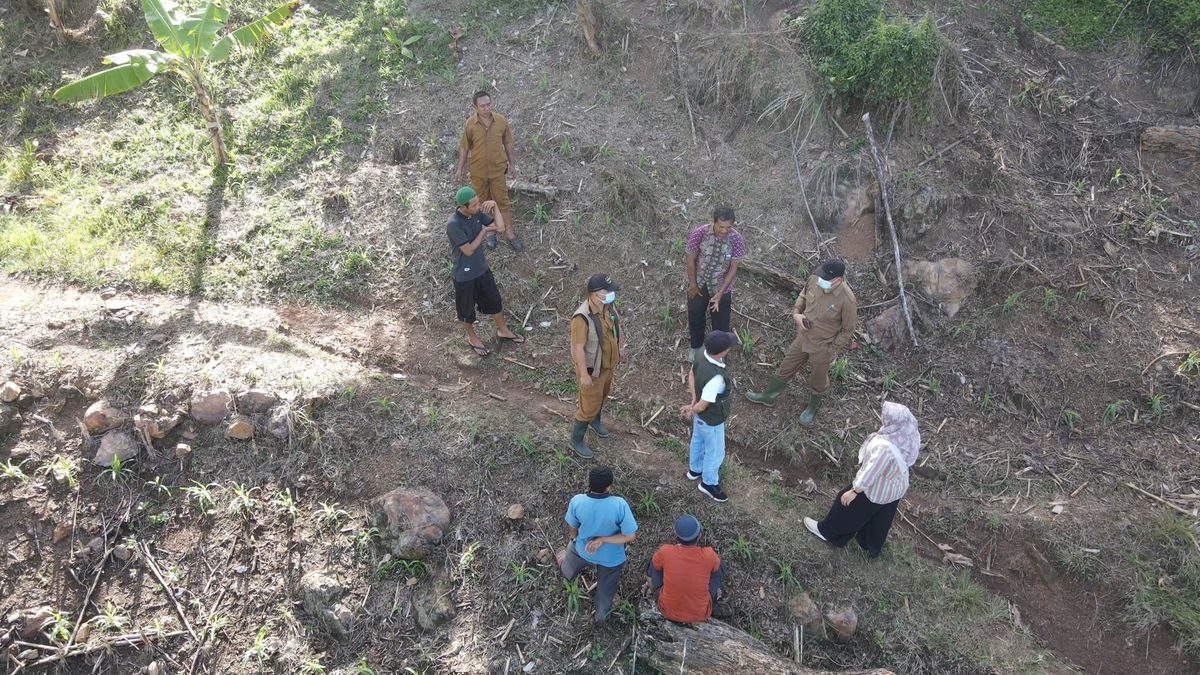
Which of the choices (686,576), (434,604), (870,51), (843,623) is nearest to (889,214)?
(870,51)

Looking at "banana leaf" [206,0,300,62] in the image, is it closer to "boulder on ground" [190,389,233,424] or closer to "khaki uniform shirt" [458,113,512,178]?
"khaki uniform shirt" [458,113,512,178]

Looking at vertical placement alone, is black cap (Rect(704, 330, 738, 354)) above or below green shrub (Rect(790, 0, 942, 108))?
below

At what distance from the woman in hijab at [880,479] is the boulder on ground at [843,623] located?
23.1 inches

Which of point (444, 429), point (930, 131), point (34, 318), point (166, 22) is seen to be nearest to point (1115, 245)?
point (930, 131)

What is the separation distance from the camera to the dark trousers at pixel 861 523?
511 centimetres

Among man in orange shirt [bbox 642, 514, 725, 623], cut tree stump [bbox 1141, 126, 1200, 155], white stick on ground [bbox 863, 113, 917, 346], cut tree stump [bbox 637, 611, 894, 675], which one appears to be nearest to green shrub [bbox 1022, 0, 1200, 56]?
cut tree stump [bbox 1141, 126, 1200, 155]

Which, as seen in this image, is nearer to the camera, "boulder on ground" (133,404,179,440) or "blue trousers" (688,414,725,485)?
"blue trousers" (688,414,725,485)

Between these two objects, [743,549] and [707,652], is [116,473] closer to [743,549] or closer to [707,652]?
[707,652]

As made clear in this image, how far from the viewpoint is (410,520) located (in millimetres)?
5418

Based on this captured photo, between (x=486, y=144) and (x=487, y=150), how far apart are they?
0.07 m

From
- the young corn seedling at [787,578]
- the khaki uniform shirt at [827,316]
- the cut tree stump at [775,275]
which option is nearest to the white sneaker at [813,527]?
the young corn seedling at [787,578]

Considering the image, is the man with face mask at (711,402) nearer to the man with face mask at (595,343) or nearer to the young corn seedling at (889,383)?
the man with face mask at (595,343)

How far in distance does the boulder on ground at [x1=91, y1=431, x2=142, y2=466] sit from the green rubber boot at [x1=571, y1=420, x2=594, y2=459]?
3.74m

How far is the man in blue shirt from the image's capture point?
4.43m
